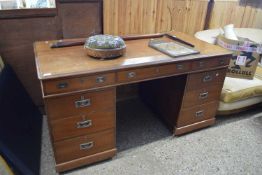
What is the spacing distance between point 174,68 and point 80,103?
642 mm

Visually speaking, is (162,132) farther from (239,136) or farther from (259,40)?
(259,40)

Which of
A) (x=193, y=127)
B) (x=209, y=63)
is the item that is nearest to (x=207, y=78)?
(x=209, y=63)

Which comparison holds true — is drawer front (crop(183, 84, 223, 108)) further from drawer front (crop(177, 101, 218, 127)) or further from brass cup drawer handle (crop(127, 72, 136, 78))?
brass cup drawer handle (crop(127, 72, 136, 78))

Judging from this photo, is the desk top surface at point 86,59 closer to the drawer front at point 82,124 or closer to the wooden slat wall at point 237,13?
the drawer front at point 82,124

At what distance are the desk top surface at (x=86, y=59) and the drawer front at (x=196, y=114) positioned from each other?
1.47 ft

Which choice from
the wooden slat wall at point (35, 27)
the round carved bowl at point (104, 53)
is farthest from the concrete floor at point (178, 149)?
the round carved bowl at point (104, 53)

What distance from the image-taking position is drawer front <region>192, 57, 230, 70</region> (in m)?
1.59

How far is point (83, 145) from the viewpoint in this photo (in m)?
1.48

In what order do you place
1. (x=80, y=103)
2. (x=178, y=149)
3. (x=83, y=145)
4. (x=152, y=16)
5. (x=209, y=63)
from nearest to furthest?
1. (x=80, y=103)
2. (x=83, y=145)
3. (x=209, y=63)
4. (x=178, y=149)
5. (x=152, y=16)

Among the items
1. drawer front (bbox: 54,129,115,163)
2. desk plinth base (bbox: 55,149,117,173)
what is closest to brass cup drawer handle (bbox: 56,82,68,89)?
drawer front (bbox: 54,129,115,163)

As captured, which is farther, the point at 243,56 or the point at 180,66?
the point at 243,56

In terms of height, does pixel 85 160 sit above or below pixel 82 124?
below

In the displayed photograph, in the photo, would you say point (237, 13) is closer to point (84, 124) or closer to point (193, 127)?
point (193, 127)

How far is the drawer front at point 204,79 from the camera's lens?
1.66m
